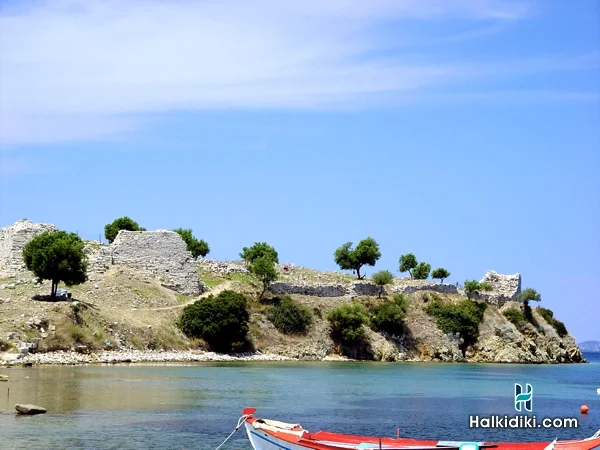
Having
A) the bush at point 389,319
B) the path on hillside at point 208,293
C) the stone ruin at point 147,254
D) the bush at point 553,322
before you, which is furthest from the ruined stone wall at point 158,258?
the bush at point 553,322

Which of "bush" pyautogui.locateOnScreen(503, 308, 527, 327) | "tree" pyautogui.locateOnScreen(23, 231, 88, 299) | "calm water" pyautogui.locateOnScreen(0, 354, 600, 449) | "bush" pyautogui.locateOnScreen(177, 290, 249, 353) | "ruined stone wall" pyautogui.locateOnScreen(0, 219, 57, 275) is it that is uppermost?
"ruined stone wall" pyautogui.locateOnScreen(0, 219, 57, 275)

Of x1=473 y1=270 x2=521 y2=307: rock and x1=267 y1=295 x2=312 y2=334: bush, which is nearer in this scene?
x1=267 y1=295 x2=312 y2=334: bush

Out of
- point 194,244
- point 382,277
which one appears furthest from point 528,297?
point 194,244

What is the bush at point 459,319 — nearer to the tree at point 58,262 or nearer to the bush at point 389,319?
the bush at point 389,319

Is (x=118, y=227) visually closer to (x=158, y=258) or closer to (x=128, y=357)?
(x=158, y=258)

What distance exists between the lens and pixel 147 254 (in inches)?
2648

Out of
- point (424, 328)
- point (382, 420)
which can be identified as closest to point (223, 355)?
point (424, 328)

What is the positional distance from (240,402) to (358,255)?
43.5 metres

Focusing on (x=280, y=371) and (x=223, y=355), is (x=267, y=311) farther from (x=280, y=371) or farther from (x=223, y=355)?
(x=280, y=371)

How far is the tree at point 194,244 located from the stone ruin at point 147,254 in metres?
12.1

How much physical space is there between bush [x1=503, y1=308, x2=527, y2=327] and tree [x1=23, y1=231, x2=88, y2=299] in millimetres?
36921

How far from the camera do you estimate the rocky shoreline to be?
156 feet

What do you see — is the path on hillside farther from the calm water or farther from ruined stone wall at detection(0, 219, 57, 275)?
ruined stone wall at detection(0, 219, 57, 275)

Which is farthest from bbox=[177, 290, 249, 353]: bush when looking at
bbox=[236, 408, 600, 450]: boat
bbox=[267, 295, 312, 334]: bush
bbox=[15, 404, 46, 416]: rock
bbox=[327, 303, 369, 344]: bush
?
bbox=[236, 408, 600, 450]: boat
